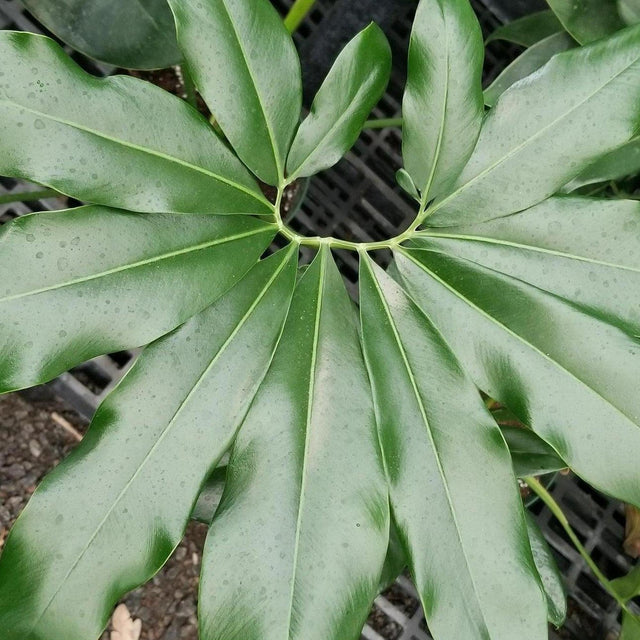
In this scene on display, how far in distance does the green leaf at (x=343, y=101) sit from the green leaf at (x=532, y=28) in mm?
327

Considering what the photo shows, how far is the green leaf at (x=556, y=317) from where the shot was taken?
54cm

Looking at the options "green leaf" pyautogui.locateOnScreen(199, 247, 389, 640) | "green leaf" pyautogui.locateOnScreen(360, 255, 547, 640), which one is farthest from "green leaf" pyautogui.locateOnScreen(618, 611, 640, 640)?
"green leaf" pyautogui.locateOnScreen(199, 247, 389, 640)

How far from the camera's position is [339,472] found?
0.53m

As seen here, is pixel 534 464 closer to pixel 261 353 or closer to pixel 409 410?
pixel 409 410

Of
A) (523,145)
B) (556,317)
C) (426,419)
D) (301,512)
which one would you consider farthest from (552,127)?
(301,512)

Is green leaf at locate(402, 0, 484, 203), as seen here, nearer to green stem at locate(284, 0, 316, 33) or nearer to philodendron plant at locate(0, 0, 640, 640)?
philodendron plant at locate(0, 0, 640, 640)

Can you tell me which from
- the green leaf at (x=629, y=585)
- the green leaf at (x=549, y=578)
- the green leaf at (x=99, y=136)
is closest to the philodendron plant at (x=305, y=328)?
the green leaf at (x=99, y=136)

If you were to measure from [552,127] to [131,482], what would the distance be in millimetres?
452

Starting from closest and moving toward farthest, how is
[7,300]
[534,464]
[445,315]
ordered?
[7,300], [445,315], [534,464]

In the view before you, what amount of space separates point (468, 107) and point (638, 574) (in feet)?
2.13

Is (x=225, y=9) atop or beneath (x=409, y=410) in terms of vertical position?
atop

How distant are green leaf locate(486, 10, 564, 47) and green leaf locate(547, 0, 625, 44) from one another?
0.10 meters

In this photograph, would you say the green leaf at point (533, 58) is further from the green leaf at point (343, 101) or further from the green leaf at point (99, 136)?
the green leaf at point (99, 136)

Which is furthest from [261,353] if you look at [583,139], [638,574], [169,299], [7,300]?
[638,574]
